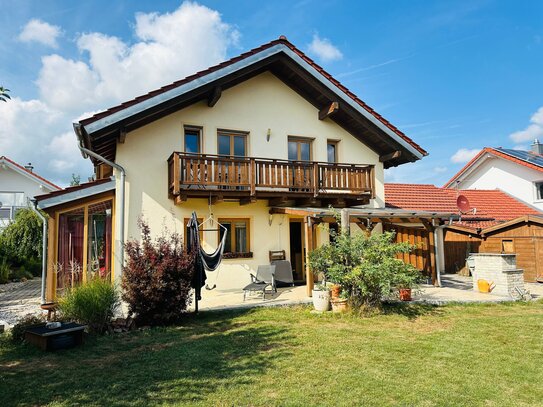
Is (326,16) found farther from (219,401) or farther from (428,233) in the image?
(219,401)

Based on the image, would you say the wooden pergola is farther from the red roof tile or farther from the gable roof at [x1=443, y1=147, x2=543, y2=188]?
the gable roof at [x1=443, y1=147, x2=543, y2=188]

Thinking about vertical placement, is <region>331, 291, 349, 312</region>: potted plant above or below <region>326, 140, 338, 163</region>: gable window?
below

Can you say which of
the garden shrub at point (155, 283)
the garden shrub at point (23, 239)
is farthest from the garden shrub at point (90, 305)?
the garden shrub at point (23, 239)

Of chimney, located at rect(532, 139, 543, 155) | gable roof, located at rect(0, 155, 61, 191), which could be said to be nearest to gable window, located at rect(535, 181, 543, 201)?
chimney, located at rect(532, 139, 543, 155)

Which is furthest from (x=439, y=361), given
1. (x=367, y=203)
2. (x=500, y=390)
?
(x=367, y=203)

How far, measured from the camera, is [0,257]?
59.8 ft

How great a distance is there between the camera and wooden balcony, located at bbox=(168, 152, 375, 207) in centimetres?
1114

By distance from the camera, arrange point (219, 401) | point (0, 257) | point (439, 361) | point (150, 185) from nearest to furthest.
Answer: point (219, 401) < point (439, 361) < point (150, 185) < point (0, 257)

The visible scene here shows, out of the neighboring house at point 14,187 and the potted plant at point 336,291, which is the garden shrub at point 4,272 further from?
the potted plant at point 336,291

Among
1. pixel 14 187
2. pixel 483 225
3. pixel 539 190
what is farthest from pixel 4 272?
pixel 539 190

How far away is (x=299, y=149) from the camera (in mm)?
14219

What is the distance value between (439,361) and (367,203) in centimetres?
900

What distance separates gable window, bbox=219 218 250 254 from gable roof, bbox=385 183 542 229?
24.2 feet

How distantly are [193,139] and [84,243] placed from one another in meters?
4.76
